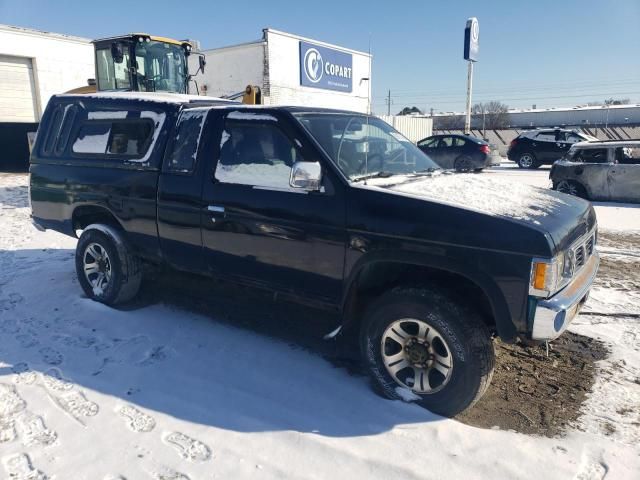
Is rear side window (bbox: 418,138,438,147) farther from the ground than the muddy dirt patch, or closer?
farther from the ground

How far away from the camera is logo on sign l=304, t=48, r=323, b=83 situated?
2262 centimetres

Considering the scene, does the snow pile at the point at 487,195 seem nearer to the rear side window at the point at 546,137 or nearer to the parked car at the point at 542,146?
the parked car at the point at 542,146

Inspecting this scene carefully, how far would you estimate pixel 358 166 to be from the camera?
3625 mm

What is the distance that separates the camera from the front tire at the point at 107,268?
472cm

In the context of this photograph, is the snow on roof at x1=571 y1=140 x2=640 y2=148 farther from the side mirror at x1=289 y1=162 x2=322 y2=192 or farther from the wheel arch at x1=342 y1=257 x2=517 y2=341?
the side mirror at x1=289 y1=162 x2=322 y2=192

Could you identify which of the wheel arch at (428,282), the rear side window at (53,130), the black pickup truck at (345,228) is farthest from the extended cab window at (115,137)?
the wheel arch at (428,282)

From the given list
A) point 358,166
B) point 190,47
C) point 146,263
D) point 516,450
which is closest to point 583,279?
point 516,450

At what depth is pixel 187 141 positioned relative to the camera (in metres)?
4.16

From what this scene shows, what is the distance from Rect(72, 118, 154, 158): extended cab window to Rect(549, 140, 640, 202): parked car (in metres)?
10.1

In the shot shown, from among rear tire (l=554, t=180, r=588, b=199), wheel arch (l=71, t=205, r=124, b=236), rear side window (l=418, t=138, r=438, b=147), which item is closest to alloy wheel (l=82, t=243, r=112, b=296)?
wheel arch (l=71, t=205, r=124, b=236)

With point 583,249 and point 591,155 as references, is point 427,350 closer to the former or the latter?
point 583,249

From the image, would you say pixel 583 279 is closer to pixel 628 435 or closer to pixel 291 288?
pixel 628 435

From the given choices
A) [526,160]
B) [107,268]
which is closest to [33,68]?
[526,160]

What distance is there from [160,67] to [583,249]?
1233 cm
